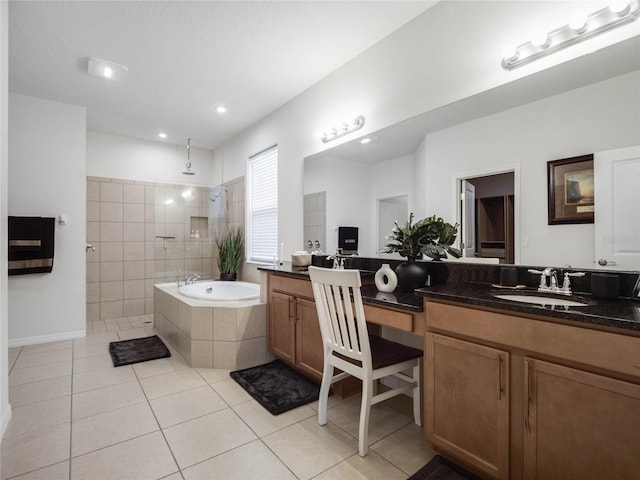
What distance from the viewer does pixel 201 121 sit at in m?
4.01

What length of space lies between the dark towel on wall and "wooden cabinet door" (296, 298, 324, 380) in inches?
110

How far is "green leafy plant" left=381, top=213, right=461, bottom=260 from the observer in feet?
6.15

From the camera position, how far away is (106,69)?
2.76m

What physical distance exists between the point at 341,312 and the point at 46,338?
354 cm

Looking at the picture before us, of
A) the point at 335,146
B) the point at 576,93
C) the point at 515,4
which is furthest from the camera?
the point at 335,146

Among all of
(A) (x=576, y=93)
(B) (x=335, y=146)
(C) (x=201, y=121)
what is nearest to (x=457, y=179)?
(A) (x=576, y=93)

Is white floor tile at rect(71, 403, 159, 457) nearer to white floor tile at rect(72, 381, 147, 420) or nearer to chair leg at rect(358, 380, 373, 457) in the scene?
white floor tile at rect(72, 381, 147, 420)

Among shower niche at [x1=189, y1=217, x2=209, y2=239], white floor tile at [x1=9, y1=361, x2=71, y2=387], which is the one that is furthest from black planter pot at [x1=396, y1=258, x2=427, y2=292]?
shower niche at [x1=189, y1=217, x2=209, y2=239]

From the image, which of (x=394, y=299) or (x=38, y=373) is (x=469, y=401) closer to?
(x=394, y=299)

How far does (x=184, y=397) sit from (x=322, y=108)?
2651 mm

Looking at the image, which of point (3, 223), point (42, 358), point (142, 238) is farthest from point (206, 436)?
point (142, 238)

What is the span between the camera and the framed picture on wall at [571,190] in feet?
4.84

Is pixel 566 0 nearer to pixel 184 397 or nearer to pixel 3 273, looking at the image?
pixel 184 397

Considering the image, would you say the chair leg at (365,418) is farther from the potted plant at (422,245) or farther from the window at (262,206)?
the window at (262,206)
